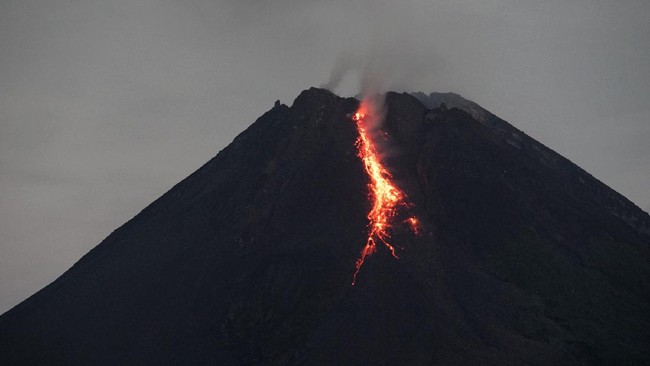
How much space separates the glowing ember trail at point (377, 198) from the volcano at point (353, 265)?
75 cm

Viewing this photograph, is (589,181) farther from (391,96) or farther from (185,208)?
(185,208)

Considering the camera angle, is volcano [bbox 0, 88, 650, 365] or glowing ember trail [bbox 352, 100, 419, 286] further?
glowing ember trail [bbox 352, 100, 419, 286]

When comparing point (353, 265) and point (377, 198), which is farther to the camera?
point (377, 198)

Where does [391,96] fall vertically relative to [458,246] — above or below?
above

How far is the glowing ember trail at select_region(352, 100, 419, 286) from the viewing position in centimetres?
6406

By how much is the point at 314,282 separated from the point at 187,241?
1877 centimetres

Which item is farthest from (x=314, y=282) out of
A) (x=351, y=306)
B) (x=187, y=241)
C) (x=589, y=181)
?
(x=589, y=181)

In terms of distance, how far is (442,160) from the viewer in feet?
249

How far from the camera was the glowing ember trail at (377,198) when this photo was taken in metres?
64.1

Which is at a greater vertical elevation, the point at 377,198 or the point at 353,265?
the point at 377,198

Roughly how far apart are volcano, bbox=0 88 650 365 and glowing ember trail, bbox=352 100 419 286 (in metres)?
0.75

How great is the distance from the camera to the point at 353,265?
6188 centimetres

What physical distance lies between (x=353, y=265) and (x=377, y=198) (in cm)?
1053

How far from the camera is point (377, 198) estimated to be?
70.1m
